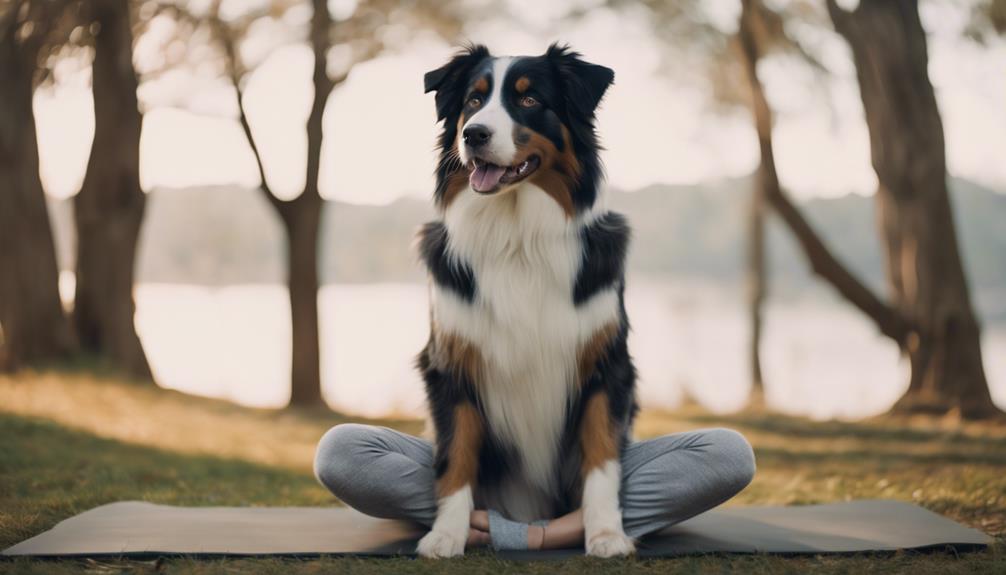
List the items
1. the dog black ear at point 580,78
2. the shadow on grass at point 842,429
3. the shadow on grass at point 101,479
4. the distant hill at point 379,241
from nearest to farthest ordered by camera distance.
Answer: the dog black ear at point 580,78
the shadow on grass at point 101,479
the shadow on grass at point 842,429
the distant hill at point 379,241

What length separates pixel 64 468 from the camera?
4.73m

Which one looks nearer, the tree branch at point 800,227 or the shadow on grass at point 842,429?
the shadow on grass at point 842,429

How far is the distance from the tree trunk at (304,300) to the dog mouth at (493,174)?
635 cm

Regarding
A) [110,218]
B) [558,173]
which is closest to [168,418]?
[110,218]

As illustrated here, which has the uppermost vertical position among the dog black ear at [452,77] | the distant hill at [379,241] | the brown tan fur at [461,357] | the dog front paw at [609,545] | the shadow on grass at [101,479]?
the dog black ear at [452,77]

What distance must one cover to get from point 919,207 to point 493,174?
18.1ft

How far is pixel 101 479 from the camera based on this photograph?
4465 mm

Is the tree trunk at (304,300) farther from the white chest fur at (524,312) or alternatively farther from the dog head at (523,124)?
the white chest fur at (524,312)

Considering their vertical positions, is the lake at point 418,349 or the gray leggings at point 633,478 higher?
the gray leggings at point 633,478

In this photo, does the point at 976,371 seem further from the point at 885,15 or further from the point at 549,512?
the point at 549,512

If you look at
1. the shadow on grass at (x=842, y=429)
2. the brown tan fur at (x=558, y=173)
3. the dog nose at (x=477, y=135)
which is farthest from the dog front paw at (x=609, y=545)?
the shadow on grass at (x=842, y=429)

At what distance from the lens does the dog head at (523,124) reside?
2.91 metres

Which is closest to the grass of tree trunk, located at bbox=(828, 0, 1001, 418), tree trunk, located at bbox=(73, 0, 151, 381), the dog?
the dog

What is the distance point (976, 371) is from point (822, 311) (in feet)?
52.9
